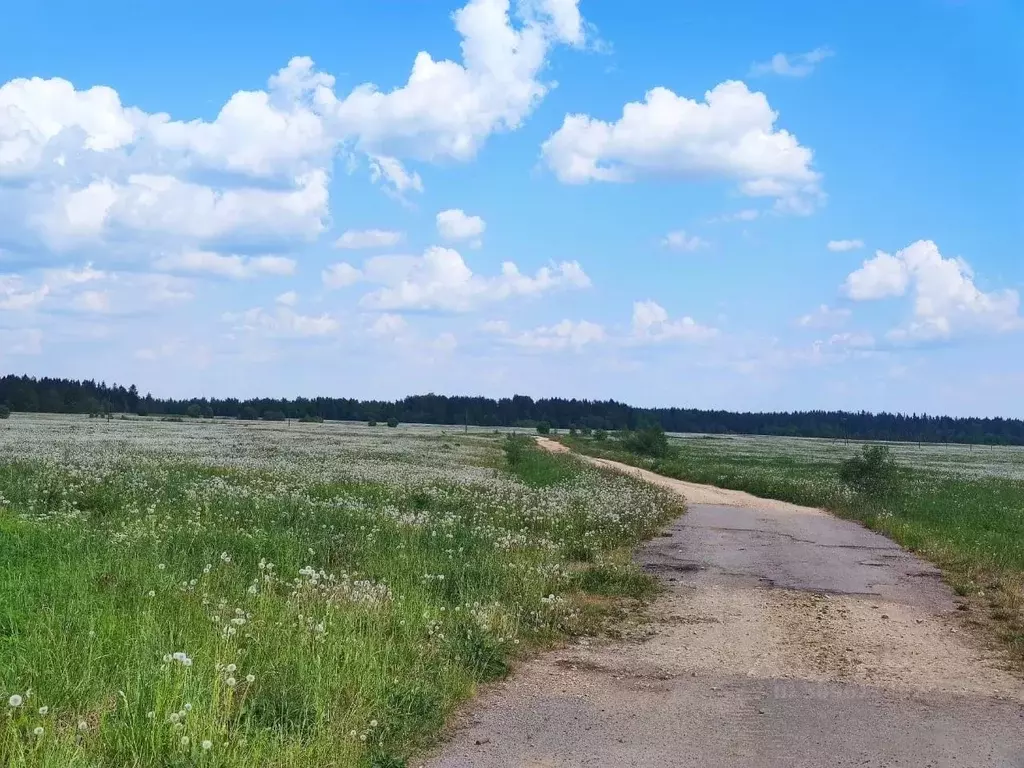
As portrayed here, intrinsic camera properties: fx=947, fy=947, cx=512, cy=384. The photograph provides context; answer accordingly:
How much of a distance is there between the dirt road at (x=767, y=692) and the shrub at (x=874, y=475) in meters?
17.4

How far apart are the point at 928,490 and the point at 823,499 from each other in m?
8.87

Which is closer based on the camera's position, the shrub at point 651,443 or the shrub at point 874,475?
the shrub at point 874,475

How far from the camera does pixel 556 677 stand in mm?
7988

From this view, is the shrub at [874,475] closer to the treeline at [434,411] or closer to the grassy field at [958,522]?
the grassy field at [958,522]

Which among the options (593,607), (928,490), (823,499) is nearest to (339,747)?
(593,607)

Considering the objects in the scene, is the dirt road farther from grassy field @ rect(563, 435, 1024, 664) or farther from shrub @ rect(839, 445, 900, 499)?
shrub @ rect(839, 445, 900, 499)

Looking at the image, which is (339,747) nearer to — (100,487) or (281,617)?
(281,617)

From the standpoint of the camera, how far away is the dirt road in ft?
20.3

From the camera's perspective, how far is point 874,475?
30.1 metres

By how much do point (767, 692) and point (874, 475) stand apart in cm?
2443

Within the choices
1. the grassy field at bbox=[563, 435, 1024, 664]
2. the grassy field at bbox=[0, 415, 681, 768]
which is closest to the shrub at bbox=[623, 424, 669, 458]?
the grassy field at bbox=[563, 435, 1024, 664]

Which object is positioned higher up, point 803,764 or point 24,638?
point 24,638

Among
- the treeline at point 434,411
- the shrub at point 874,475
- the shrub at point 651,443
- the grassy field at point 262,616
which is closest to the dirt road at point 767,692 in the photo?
the grassy field at point 262,616

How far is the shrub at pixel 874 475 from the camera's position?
1174 inches
